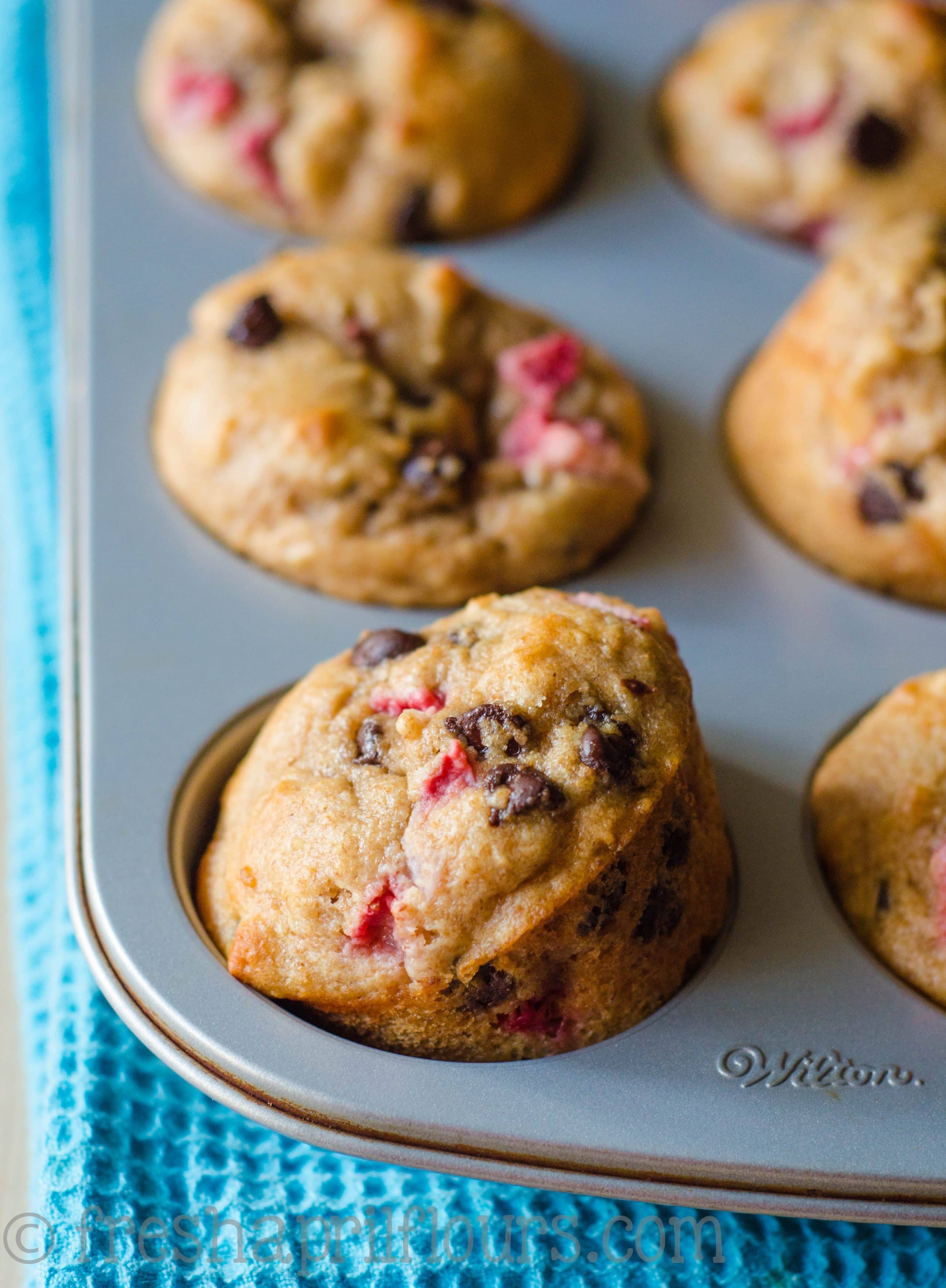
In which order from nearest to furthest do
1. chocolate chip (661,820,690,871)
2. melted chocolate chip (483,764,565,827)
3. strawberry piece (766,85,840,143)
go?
melted chocolate chip (483,764,565,827), chocolate chip (661,820,690,871), strawberry piece (766,85,840,143)

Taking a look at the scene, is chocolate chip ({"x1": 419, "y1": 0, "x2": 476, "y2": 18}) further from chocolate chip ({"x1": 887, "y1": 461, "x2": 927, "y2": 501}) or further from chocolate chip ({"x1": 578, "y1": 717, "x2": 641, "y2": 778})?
chocolate chip ({"x1": 578, "y1": 717, "x2": 641, "y2": 778})

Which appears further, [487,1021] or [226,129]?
[226,129]

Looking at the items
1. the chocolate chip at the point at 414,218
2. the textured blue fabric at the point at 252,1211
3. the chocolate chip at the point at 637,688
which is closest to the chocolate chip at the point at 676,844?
the chocolate chip at the point at 637,688

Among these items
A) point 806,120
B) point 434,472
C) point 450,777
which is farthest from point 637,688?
point 806,120

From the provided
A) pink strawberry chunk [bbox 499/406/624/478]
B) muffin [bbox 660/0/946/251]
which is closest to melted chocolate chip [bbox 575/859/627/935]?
pink strawberry chunk [bbox 499/406/624/478]

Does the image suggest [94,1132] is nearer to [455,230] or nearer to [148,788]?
[148,788]

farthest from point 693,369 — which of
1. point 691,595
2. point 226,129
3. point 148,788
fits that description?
point 148,788

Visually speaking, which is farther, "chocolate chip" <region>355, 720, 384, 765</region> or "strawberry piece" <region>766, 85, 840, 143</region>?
"strawberry piece" <region>766, 85, 840, 143</region>
